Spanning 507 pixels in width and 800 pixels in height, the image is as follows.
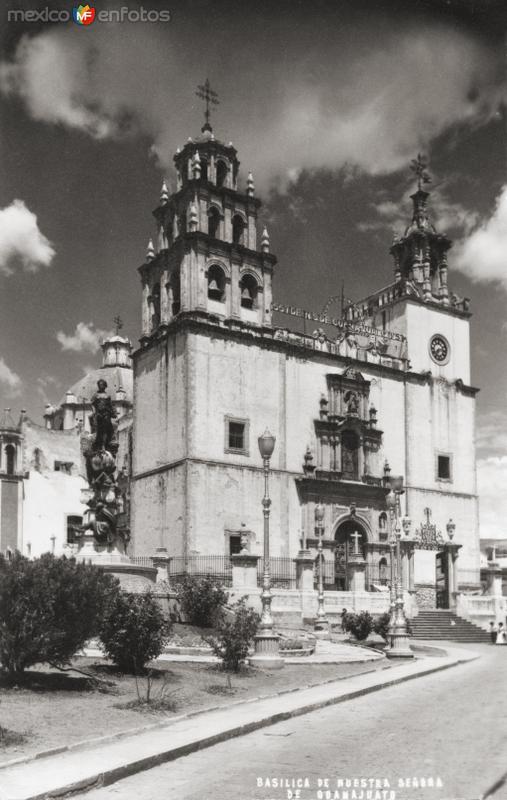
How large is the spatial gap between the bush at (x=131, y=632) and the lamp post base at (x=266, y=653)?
4.48 meters

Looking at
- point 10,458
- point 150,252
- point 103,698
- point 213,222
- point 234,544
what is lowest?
point 103,698

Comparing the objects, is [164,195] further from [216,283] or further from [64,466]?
[64,466]

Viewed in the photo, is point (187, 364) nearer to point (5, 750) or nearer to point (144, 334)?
point (144, 334)

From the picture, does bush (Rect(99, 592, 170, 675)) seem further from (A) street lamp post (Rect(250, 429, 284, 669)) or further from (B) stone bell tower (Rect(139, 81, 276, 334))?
(B) stone bell tower (Rect(139, 81, 276, 334))

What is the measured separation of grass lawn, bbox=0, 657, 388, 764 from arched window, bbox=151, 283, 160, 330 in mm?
25545

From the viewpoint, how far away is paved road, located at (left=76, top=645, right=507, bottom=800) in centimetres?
791

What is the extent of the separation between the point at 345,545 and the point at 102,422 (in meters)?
20.9

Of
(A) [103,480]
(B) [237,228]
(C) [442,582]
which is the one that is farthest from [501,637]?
(B) [237,228]

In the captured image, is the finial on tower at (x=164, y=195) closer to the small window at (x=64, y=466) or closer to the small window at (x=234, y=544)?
the small window at (x=234, y=544)

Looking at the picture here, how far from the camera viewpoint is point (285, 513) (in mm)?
39375

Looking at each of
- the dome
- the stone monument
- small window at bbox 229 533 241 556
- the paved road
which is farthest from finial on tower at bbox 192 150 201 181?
the dome

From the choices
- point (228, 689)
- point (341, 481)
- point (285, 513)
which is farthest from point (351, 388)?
point (228, 689)

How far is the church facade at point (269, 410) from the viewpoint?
38.0m

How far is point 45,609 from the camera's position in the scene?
12.8 m
